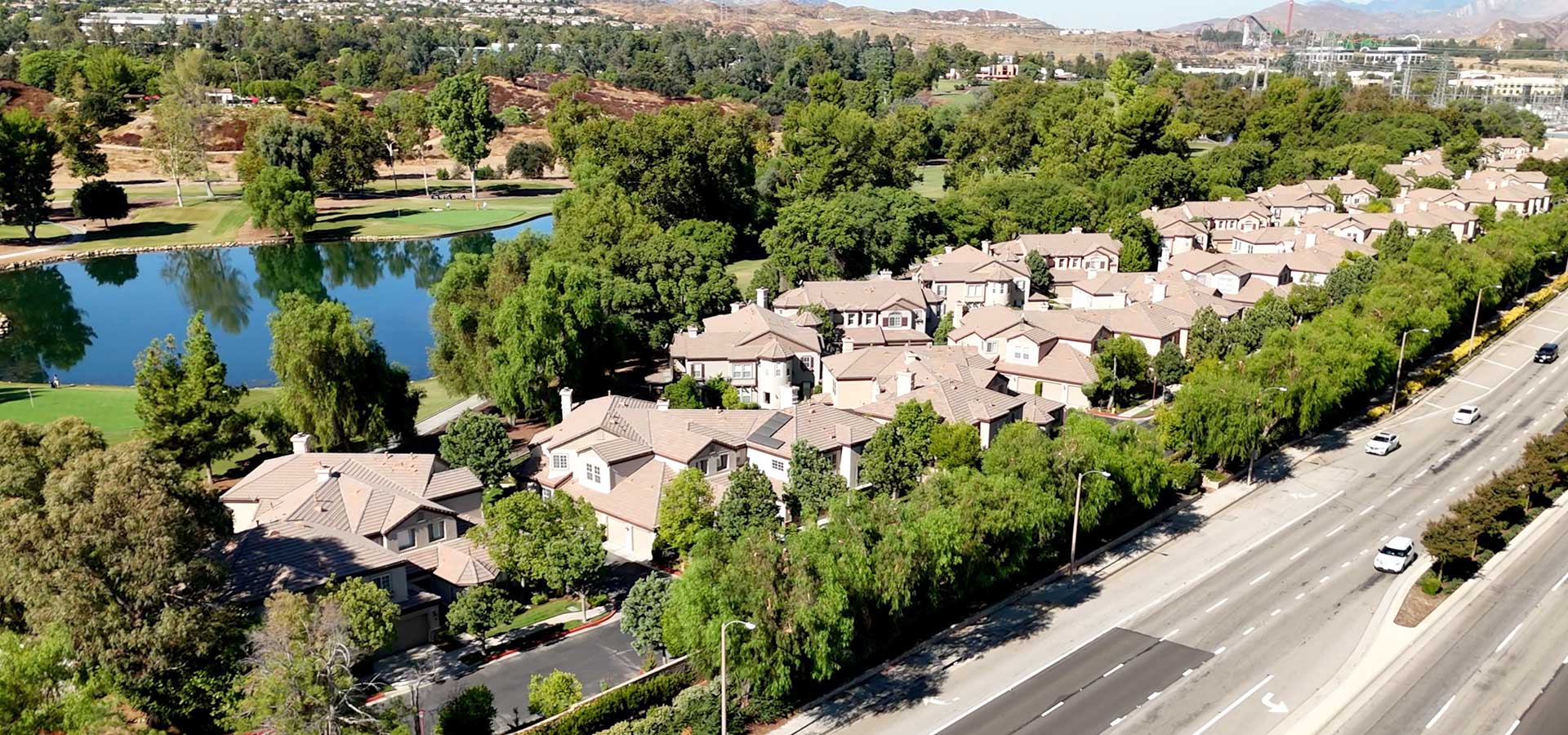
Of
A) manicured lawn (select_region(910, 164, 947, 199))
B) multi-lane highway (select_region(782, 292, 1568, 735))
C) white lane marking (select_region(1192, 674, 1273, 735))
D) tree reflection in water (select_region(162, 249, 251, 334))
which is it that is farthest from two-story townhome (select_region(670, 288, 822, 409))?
manicured lawn (select_region(910, 164, 947, 199))

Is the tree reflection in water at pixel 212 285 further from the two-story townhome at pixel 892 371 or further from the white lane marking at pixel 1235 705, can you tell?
the white lane marking at pixel 1235 705

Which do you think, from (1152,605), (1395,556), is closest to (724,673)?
(1152,605)

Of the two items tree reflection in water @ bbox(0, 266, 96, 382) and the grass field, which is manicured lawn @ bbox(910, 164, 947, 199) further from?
tree reflection in water @ bbox(0, 266, 96, 382)

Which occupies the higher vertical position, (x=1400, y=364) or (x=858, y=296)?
(x=858, y=296)

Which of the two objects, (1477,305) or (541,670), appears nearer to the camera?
(541,670)

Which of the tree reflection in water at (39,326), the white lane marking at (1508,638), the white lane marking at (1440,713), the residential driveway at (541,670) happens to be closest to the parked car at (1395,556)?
the white lane marking at (1508,638)

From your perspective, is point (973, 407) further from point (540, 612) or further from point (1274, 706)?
point (540, 612)

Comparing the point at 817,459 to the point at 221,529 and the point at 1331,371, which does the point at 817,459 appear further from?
the point at 1331,371
